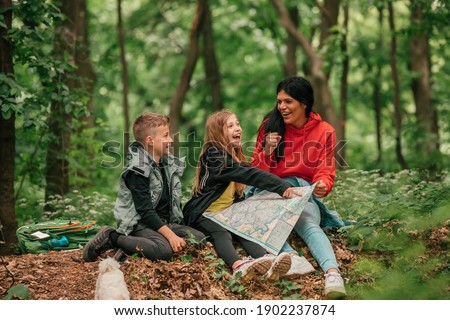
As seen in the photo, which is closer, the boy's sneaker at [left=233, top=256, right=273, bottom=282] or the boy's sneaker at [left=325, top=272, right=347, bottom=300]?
the boy's sneaker at [left=325, top=272, right=347, bottom=300]

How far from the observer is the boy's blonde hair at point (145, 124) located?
5379 millimetres

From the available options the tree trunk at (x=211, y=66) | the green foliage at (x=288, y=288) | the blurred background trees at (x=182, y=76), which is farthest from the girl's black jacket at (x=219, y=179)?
the tree trunk at (x=211, y=66)

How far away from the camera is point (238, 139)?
215 inches

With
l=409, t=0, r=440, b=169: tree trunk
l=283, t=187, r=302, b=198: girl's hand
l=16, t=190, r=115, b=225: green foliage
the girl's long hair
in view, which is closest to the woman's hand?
the girl's long hair

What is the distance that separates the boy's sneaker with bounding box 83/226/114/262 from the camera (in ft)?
17.1

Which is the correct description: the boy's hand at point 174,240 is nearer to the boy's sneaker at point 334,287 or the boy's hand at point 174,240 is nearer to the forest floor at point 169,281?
the forest floor at point 169,281

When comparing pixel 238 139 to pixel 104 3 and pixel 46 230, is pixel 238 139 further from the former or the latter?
pixel 104 3

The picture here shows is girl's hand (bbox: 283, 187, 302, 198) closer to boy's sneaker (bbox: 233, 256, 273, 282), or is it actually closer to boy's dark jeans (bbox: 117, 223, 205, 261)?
boy's sneaker (bbox: 233, 256, 273, 282)

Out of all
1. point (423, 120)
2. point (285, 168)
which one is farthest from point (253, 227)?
point (423, 120)

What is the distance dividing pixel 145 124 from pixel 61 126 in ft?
9.52

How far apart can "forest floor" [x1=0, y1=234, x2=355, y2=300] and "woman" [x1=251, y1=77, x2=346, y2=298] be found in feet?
1.96

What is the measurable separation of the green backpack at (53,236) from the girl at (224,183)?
121 centimetres

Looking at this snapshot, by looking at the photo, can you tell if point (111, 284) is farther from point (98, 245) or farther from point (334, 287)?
point (334, 287)
